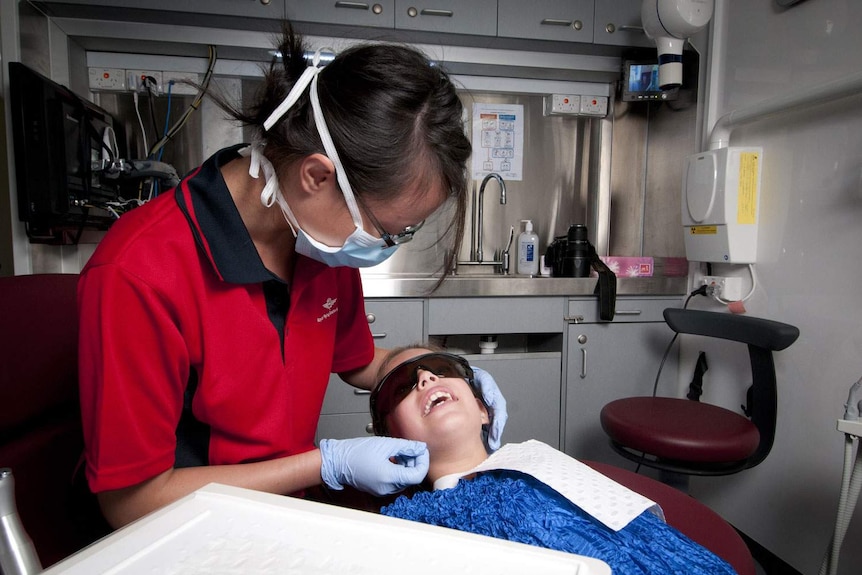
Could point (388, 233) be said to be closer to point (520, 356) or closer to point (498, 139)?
point (520, 356)

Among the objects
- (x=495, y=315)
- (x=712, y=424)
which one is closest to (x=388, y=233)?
(x=712, y=424)

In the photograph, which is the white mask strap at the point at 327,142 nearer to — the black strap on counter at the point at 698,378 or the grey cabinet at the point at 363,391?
the grey cabinet at the point at 363,391

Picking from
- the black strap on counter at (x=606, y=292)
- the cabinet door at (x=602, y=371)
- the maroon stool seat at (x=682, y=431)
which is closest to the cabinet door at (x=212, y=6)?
the black strap on counter at (x=606, y=292)

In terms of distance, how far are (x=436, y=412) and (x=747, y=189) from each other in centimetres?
155

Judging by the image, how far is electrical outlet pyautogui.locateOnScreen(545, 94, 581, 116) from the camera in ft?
8.98

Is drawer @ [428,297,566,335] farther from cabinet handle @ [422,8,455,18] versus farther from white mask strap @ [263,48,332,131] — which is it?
white mask strap @ [263,48,332,131]

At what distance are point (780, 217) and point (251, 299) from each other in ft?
6.05

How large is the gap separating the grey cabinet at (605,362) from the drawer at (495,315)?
10 cm

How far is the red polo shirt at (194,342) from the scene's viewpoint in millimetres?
752

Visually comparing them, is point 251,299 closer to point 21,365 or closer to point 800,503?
point 21,365

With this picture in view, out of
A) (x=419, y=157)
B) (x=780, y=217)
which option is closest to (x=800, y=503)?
(x=780, y=217)

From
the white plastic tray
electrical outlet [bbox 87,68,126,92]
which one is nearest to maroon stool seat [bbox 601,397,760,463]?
the white plastic tray

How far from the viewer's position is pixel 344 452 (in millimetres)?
951

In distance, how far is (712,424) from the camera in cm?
160
